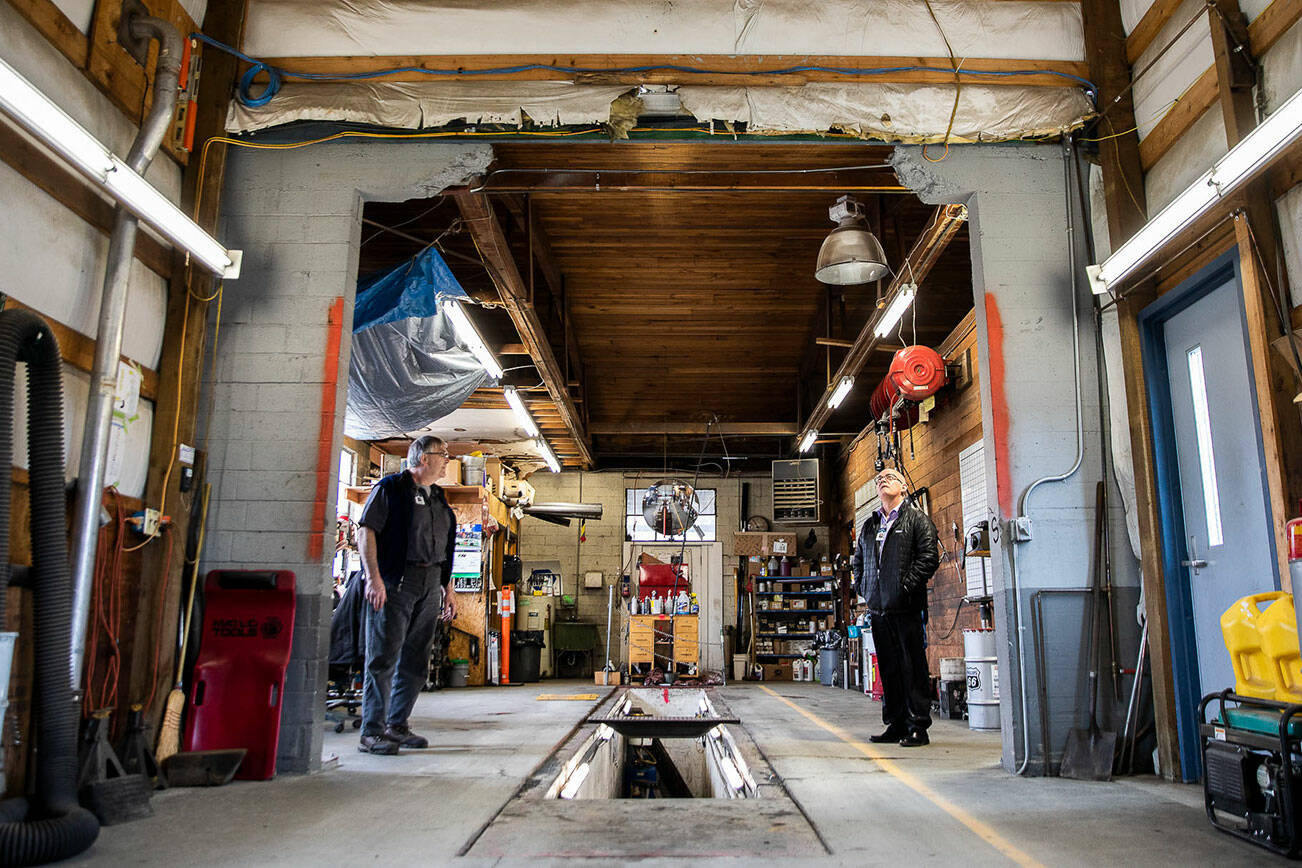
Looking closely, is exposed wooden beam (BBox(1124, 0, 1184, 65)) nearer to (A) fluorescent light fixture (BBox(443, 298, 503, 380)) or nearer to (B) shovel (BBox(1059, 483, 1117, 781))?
(B) shovel (BBox(1059, 483, 1117, 781))

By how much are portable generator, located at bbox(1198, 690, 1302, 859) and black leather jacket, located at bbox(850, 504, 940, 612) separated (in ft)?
7.20

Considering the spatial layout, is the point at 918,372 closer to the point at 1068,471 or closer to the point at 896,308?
the point at 896,308

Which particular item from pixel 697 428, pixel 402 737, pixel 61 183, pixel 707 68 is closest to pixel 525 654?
pixel 697 428

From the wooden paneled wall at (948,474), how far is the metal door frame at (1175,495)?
2493mm

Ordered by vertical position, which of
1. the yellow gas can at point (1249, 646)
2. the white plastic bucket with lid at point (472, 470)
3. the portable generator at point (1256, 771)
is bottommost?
the portable generator at point (1256, 771)

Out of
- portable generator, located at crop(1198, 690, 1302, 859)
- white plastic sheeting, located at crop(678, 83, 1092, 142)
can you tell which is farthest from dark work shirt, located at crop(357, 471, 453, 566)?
portable generator, located at crop(1198, 690, 1302, 859)

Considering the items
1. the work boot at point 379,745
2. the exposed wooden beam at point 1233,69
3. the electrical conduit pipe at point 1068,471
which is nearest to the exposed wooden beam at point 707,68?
the electrical conduit pipe at point 1068,471

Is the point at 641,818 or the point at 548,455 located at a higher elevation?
the point at 548,455

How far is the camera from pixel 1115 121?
4727 mm

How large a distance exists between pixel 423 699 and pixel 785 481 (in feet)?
24.1

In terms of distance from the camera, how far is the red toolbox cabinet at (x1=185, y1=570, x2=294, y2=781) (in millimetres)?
3951

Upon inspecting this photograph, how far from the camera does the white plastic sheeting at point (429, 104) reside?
4.76 meters

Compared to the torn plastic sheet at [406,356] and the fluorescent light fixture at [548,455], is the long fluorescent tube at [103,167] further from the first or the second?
the fluorescent light fixture at [548,455]

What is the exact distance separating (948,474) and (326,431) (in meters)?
5.72
